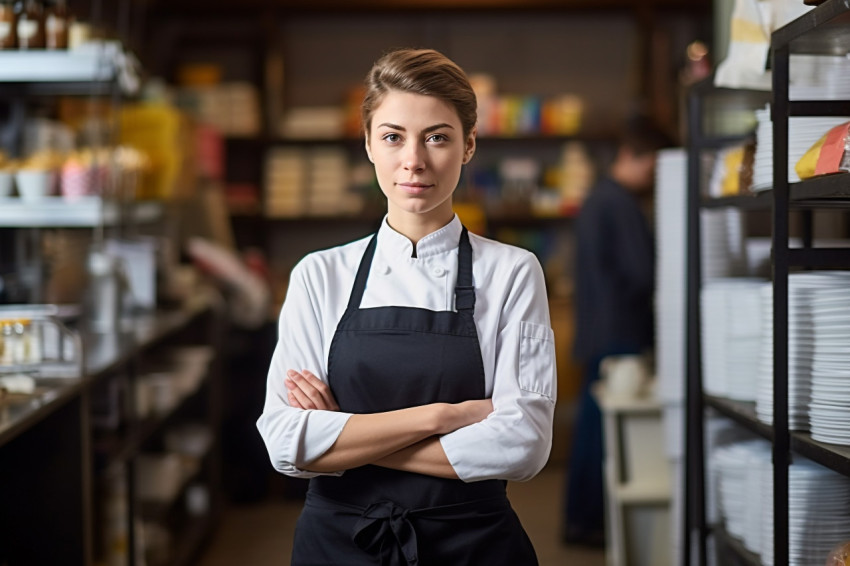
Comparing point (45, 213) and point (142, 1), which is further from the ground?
point (142, 1)

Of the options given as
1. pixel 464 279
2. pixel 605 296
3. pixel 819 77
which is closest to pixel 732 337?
pixel 819 77

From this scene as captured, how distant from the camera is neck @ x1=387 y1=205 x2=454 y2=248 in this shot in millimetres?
1777

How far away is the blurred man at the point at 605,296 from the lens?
460cm

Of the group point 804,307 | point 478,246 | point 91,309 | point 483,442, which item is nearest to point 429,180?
point 478,246

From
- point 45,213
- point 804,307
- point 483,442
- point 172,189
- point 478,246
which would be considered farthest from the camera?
point 172,189

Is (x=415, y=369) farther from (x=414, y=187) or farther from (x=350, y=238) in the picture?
(x=350, y=238)

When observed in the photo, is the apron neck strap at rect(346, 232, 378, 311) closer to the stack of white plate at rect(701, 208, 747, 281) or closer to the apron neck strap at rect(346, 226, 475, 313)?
the apron neck strap at rect(346, 226, 475, 313)

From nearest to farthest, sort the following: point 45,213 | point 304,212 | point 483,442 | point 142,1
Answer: point 483,442 < point 45,213 < point 142,1 < point 304,212

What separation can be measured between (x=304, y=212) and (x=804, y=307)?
16.3 ft

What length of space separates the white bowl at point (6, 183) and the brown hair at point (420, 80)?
6.27 feet

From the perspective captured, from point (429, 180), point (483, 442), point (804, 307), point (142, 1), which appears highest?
point (142, 1)

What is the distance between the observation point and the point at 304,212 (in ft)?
22.8

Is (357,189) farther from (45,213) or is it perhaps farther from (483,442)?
Answer: (483,442)

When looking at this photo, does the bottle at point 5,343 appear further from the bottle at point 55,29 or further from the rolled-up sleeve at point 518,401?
the rolled-up sleeve at point 518,401
